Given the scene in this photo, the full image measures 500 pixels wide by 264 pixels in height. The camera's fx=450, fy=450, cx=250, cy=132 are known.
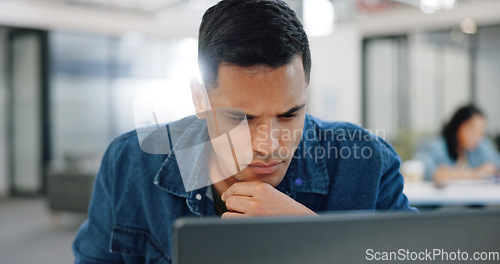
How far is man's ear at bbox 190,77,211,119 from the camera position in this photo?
889 mm

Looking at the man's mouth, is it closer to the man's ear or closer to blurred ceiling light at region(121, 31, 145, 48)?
the man's ear

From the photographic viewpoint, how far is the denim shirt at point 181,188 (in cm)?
103

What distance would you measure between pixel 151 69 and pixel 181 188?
775 cm

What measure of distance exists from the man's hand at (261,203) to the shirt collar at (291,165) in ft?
0.74

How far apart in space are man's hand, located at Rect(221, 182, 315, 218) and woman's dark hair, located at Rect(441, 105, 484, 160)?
11.1 feet

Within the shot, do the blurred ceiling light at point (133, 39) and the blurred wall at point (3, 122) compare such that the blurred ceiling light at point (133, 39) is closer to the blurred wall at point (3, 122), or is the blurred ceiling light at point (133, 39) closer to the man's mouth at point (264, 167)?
the blurred wall at point (3, 122)

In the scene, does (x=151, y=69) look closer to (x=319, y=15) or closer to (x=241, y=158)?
(x=319, y=15)

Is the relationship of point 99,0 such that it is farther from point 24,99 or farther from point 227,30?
point 227,30

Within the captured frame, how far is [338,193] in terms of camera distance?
1.03 m

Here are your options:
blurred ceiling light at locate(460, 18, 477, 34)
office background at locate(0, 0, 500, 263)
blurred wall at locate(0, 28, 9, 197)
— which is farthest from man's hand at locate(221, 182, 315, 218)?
blurred wall at locate(0, 28, 9, 197)

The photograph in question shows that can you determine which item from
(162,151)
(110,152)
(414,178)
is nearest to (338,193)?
(162,151)

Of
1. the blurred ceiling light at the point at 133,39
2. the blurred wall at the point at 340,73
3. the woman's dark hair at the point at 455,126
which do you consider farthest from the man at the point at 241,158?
the blurred ceiling light at the point at 133,39

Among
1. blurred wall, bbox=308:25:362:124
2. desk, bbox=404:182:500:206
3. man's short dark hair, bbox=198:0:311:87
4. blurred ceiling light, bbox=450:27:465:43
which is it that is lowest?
desk, bbox=404:182:500:206

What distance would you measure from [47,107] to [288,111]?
717 cm
